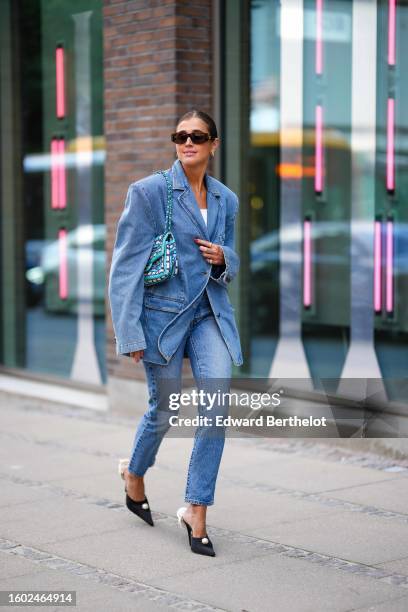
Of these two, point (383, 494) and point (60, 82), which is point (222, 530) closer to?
point (383, 494)

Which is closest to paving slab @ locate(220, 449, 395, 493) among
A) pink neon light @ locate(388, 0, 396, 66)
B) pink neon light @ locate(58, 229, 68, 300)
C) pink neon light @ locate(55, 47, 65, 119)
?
Result: pink neon light @ locate(388, 0, 396, 66)

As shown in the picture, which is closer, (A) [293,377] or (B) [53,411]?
(A) [293,377]

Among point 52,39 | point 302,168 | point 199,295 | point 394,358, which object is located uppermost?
point 52,39

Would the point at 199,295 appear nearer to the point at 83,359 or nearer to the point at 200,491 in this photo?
the point at 200,491

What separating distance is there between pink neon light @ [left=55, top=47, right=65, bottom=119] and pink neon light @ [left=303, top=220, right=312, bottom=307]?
3.13 metres

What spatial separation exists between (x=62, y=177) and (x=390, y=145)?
12.5 ft

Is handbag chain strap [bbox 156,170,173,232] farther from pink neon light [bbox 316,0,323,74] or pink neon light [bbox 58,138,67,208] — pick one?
pink neon light [bbox 58,138,67,208]

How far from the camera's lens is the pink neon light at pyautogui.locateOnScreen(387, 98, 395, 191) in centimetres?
762

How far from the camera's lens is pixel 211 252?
17.6ft

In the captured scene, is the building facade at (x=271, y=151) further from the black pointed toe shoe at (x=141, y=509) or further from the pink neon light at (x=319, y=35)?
the black pointed toe shoe at (x=141, y=509)

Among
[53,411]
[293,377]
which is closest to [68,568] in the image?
[293,377]

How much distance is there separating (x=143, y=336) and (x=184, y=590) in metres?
1.20

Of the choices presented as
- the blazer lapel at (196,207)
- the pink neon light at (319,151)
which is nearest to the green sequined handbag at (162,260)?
the blazer lapel at (196,207)

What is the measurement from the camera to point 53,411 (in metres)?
9.46
